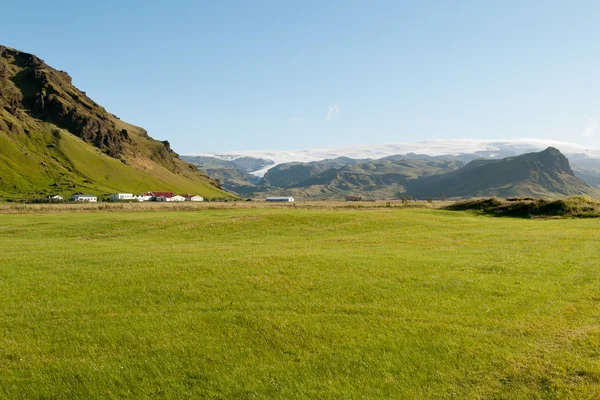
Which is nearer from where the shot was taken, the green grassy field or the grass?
the green grassy field

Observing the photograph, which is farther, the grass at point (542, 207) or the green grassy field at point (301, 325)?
the grass at point (542, 207)

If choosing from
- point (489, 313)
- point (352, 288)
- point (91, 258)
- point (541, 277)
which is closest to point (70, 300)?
point (91, 258)

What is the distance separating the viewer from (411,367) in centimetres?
1306

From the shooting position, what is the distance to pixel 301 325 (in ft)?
52.3

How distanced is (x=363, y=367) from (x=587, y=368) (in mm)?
6629

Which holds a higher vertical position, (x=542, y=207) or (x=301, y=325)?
(x=542, y=207)

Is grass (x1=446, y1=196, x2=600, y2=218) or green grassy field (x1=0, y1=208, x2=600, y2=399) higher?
grass (x1=446, y1=196, x2=600, y2=218)

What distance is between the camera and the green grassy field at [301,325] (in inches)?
492

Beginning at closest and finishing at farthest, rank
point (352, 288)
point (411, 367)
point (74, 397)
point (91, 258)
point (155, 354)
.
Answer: point (74, 397), point (411, 367), point (155, 354), point (352, 288), point (91, 258)

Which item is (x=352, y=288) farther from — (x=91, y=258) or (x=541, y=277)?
(x=91, y=258)

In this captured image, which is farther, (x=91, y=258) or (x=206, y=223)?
(x=206, y=223)

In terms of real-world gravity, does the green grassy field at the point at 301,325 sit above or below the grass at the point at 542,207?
below

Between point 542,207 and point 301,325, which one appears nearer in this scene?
point 301,325

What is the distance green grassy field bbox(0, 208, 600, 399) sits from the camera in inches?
492
